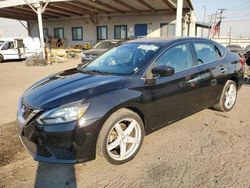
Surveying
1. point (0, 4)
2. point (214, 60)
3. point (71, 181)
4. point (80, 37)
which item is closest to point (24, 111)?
point (71, 181)

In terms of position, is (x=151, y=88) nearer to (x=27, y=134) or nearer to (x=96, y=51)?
(x=27, y=134)

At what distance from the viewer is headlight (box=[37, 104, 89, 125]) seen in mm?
2742

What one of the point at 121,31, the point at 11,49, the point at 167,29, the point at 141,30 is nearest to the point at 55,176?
the point at 11,49

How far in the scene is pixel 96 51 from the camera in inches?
490

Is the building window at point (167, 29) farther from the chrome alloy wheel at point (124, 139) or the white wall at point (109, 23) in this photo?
the chrome alloy wheel at point (124, 139)

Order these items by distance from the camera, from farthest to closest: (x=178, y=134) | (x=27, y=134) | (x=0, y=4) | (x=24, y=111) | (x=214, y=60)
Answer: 1. (x=0, y=4)
2. (x=214, y=60)
3. (x=178, y=134)
4. (x=24, y=111)
5. (x=27, y=134)

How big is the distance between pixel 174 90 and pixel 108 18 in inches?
883

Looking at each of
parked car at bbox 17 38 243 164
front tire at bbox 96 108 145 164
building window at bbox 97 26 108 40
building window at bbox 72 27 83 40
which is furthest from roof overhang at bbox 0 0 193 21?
front tire at bbox 96 108 145 164

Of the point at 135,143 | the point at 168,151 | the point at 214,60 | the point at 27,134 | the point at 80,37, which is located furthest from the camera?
the point at 80,37

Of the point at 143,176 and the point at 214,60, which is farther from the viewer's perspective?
the point at 214,60

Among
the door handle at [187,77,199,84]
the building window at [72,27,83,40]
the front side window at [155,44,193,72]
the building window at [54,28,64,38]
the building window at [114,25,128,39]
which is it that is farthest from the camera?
the building window at [54,28,64,38]

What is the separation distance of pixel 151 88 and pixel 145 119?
1.48ft

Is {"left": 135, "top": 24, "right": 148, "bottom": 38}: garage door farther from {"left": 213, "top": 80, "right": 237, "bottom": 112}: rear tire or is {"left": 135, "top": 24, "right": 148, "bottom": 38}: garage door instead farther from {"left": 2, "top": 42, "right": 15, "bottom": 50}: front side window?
{"left": 213, "top": 80, "right": 237, "bottom": 112}: rear tire

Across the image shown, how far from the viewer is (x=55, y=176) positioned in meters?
3.01
